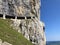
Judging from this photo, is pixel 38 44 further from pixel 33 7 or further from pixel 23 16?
pixel 33 7

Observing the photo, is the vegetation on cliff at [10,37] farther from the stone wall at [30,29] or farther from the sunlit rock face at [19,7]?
the sunlit rock face at [19,7]

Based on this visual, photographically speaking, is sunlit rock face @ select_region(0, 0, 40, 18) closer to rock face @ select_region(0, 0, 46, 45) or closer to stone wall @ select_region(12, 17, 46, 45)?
rock face @ select_region(0, 0, 46, 45)

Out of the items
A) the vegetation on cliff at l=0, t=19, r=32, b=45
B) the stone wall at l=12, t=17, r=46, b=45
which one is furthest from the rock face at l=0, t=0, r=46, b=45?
the vegetation on cliff at l=0, t=19, r=32, b=45

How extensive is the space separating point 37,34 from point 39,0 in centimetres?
2311

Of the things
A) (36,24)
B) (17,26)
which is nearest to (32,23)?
(36,24)

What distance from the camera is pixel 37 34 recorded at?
65.4 m

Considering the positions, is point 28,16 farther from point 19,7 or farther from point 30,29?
point 30,29

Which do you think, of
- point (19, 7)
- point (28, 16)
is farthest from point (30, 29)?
point (19, 7)

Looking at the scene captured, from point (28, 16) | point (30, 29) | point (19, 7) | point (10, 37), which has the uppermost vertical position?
point (19, 7)

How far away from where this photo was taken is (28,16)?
74625 mm

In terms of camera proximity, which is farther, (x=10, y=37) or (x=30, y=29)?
(x=30, y=29)

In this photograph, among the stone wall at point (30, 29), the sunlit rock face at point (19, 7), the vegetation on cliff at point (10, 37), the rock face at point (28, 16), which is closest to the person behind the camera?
the vegetation on cliff at point (10, 37)

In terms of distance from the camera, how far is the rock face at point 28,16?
62.9m

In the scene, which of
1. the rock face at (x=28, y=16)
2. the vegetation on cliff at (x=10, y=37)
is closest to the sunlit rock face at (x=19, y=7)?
the rock face at (x=28, y=16)
